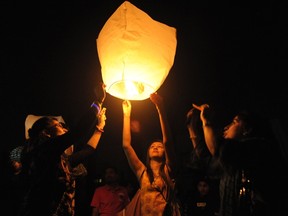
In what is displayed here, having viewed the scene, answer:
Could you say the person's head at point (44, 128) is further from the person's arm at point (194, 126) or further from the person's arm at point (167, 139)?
the person's arm at point (194, 126)

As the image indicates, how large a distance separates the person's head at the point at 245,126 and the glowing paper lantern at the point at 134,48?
0.89 m

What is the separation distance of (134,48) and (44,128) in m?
1.19

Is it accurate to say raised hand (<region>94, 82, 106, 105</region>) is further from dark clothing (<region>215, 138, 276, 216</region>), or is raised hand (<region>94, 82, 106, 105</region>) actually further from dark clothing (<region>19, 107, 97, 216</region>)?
dark clothing (<region>215, 138, 276, 216</region>)

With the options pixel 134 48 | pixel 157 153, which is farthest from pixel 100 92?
pixel 157 153

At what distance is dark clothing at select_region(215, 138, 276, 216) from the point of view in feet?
7.30

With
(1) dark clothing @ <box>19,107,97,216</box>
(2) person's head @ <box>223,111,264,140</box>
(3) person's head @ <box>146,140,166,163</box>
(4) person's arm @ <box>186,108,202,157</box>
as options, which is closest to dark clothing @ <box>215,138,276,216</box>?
(2) person's head @ <box>223,111,264,140</box>

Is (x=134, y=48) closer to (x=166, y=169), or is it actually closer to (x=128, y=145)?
(x=128, y=145)

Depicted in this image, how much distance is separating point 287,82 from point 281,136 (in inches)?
162

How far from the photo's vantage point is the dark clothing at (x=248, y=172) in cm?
223

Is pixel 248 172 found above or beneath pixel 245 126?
beneath

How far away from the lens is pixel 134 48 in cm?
272

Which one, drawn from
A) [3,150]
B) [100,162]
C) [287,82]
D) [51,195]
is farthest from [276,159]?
[100,162]

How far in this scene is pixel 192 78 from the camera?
7273mm

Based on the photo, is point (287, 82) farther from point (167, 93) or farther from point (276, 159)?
point (276, 159)
